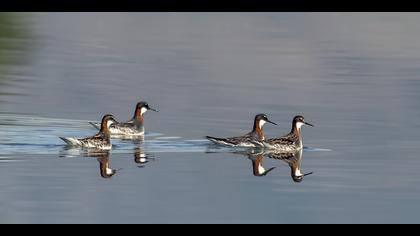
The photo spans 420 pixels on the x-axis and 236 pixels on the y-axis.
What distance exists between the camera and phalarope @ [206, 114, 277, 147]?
32.1m

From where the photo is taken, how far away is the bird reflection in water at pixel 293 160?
28369mm

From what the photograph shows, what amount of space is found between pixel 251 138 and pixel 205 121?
2915 millimetres

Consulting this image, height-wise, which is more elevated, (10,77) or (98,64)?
(98,64)

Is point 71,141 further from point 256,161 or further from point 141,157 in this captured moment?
point 256,161

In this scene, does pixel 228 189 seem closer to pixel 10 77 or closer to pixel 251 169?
pixel 251 169

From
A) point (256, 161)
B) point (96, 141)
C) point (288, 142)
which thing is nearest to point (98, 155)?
point (96, 141)

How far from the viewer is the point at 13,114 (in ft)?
118

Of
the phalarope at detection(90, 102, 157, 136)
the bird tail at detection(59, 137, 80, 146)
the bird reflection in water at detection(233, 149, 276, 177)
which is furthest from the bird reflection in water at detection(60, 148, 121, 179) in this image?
the phalarope at detection(90, 102, 157, 136)

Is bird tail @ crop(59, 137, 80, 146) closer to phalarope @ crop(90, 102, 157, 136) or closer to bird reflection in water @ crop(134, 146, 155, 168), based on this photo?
bird reflection in water @ crop(134, 146, 155, 168)

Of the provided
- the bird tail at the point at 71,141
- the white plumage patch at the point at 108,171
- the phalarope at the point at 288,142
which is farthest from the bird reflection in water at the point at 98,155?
the phalarope at the point at 288,142

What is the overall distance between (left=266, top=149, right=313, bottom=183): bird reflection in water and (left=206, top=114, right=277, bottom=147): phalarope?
49 cm

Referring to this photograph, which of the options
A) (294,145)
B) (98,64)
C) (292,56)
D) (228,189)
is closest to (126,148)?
(294,145)

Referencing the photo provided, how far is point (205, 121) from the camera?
35656 mm

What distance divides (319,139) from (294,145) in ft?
3.86
